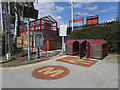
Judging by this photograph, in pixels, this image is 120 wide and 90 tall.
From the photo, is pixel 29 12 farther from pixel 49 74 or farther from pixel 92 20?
pixel 92 20

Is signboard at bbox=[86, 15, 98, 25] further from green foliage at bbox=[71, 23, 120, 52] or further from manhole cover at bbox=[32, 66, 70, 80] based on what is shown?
manhole cover at bbox=[32, 66, 70, 80]

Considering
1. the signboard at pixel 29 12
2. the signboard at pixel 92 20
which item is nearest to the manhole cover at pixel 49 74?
the signboard at pixel 29 12

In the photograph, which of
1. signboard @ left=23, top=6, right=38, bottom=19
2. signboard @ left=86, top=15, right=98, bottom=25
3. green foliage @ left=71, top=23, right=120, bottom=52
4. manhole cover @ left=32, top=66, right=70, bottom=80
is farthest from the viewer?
signboard @ left=86, top=15, right=98, bottom=25

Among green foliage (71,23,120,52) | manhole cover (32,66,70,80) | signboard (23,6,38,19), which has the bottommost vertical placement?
manhole cover (32,66,70,80)

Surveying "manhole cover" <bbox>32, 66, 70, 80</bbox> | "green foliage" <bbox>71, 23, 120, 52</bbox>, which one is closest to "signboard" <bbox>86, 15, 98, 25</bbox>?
"green foliage" <bbox>71, 23, 120, 52</bbox>

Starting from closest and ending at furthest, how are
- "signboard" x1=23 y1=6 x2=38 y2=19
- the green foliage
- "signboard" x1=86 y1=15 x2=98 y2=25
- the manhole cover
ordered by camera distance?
the manhole cover, "signboard" x1=23 y1=6 x2=38 y2=19, the green foliage, "signboard" x1=86 y1=15 x2=98 y2=25

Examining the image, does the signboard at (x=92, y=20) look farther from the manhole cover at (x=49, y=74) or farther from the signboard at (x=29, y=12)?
the manhole cover at (x=49, y=74)

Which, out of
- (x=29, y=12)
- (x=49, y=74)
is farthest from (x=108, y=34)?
(x=29, y=12)

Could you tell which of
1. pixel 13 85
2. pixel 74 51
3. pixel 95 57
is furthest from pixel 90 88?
pixel 74 51

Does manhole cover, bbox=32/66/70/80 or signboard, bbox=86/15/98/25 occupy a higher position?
signboard, bbox=86/15/98/25

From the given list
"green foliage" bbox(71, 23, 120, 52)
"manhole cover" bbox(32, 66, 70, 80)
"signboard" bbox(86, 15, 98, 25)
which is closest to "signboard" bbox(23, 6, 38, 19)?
"manhole cover" bbox(32, 66, 70, 80)

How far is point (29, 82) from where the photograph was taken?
3525 millimetres

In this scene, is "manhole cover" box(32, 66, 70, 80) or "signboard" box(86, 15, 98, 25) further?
"signboard" box(86, 15, 98, 25)

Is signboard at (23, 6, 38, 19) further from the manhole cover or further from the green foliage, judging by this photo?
the green foliage
